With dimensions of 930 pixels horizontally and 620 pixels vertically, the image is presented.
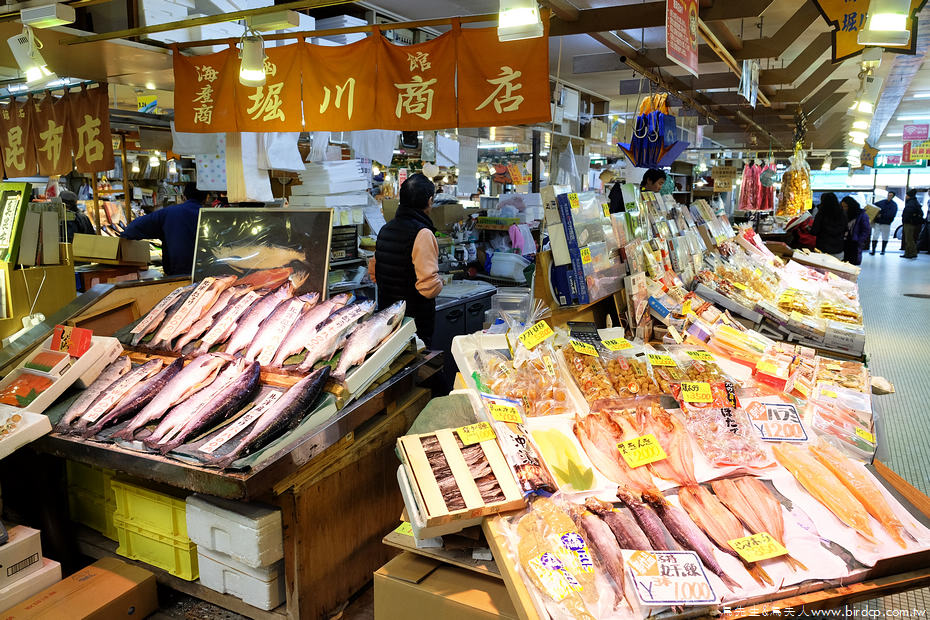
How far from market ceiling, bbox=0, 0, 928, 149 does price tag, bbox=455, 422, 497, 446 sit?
254 centimetres

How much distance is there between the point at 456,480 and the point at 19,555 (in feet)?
7.46

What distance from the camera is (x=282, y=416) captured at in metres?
2.65

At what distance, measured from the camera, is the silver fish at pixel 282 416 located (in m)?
2.52

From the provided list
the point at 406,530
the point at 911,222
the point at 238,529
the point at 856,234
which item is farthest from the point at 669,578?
the point at 911,222

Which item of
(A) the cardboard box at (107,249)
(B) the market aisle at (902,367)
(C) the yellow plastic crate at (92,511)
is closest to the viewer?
(C) the yellow plastic crate at (92,511)

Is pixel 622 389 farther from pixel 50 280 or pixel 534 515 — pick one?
pixel 50 280

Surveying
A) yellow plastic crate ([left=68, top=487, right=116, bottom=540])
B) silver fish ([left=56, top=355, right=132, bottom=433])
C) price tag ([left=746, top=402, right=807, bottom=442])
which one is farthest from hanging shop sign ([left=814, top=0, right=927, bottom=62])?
yellow plastic crate ([left=68, top=487, right=116, bottom=540])

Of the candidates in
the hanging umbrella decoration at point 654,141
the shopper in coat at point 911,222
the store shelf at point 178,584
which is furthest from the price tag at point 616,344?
the shopper in coat at point 911,222

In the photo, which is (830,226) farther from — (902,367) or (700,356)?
(700,356)

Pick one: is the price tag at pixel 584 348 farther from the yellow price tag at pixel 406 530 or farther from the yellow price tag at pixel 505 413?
the yellow price tag at pixel 406 530

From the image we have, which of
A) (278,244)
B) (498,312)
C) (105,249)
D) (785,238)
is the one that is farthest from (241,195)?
(785,238)

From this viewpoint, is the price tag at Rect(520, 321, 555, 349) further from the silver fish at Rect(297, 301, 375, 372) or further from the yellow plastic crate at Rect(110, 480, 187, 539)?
the yellow plastic crate at Rect(110, 480, 187, 539)

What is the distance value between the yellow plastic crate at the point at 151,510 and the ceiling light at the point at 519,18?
297 centimetres

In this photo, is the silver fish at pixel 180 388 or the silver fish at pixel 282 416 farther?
the silver fish at pixel 180 388
